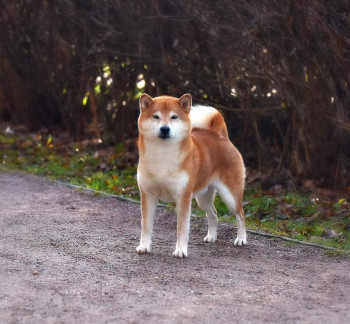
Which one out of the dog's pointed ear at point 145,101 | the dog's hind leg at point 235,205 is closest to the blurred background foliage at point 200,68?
the dog's hind leg at point 235,205

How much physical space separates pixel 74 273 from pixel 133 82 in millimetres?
6681

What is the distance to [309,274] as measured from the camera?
6496 millimetres

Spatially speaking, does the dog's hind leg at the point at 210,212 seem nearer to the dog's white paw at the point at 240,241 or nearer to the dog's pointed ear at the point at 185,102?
the dog's white paw at the point at 240,241

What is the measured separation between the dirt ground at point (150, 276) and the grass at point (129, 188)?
531mm

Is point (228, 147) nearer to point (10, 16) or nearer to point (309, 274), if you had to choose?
point (309, 274)

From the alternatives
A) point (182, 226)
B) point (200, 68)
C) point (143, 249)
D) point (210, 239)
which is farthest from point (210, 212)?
point (200, 68)

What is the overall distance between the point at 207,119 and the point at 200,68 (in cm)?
349

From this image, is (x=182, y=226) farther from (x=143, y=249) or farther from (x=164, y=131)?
(x=164, y=131)

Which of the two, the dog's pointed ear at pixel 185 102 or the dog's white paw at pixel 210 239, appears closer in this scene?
the dog's pointed ear at pixel 185 102

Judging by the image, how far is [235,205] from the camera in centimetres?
744

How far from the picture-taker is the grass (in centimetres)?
817

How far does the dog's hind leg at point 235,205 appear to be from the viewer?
7418 mm

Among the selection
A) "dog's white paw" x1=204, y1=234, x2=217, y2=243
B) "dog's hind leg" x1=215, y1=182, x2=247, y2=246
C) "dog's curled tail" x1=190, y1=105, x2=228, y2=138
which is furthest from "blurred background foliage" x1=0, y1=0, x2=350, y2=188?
"dog's white paw" x1=204, y1=234, x2=217, y2=243

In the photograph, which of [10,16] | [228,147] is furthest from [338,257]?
[10,16]
